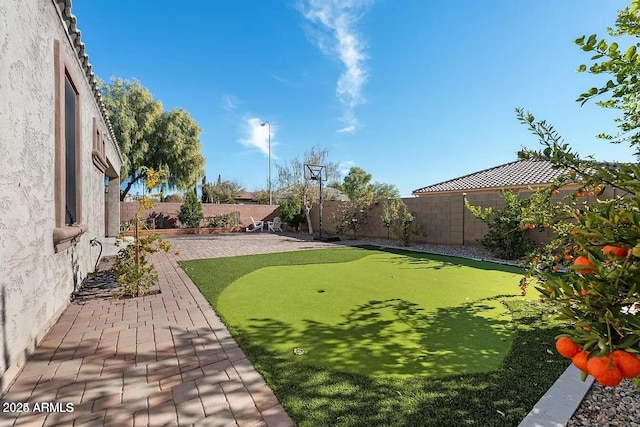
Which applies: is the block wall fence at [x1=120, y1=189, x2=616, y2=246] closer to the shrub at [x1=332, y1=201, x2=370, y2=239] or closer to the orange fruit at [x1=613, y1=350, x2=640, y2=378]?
the shrub at [x1=332, y1=201, x2=370, y2=239]

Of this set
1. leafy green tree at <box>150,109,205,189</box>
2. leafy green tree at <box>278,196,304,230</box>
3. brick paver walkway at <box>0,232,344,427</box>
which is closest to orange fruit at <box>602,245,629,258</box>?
brick paver walkway at <box>0,232,344,427</box>

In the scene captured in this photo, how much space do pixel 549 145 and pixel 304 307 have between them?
3.87 metres

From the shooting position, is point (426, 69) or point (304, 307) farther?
point (426, 69)

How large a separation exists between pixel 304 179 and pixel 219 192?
1816 centimetres

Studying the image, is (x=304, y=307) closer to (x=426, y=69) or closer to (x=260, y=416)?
(x=260, y=416)

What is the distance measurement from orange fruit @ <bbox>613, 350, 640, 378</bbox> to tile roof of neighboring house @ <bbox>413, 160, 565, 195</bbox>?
14684 mm

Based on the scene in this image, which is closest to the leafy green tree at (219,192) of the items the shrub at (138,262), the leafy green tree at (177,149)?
the leafy green tree at (177,149)

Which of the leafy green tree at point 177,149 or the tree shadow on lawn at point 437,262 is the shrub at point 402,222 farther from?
the leafy green tree at point 177,149

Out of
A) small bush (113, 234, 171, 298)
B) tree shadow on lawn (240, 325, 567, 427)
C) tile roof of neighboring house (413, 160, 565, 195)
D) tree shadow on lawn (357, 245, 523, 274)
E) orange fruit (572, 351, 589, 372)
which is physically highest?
tile roof of neighboring house (413, 160, 565, 195)

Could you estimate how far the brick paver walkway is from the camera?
2221mm

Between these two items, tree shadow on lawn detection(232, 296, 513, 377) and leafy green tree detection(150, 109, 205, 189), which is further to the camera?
leafy green tree detection(150, 109, 205, 189)

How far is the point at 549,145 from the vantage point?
2.18m

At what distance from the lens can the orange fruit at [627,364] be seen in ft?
2.81

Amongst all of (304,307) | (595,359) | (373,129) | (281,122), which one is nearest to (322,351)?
(304,307)
